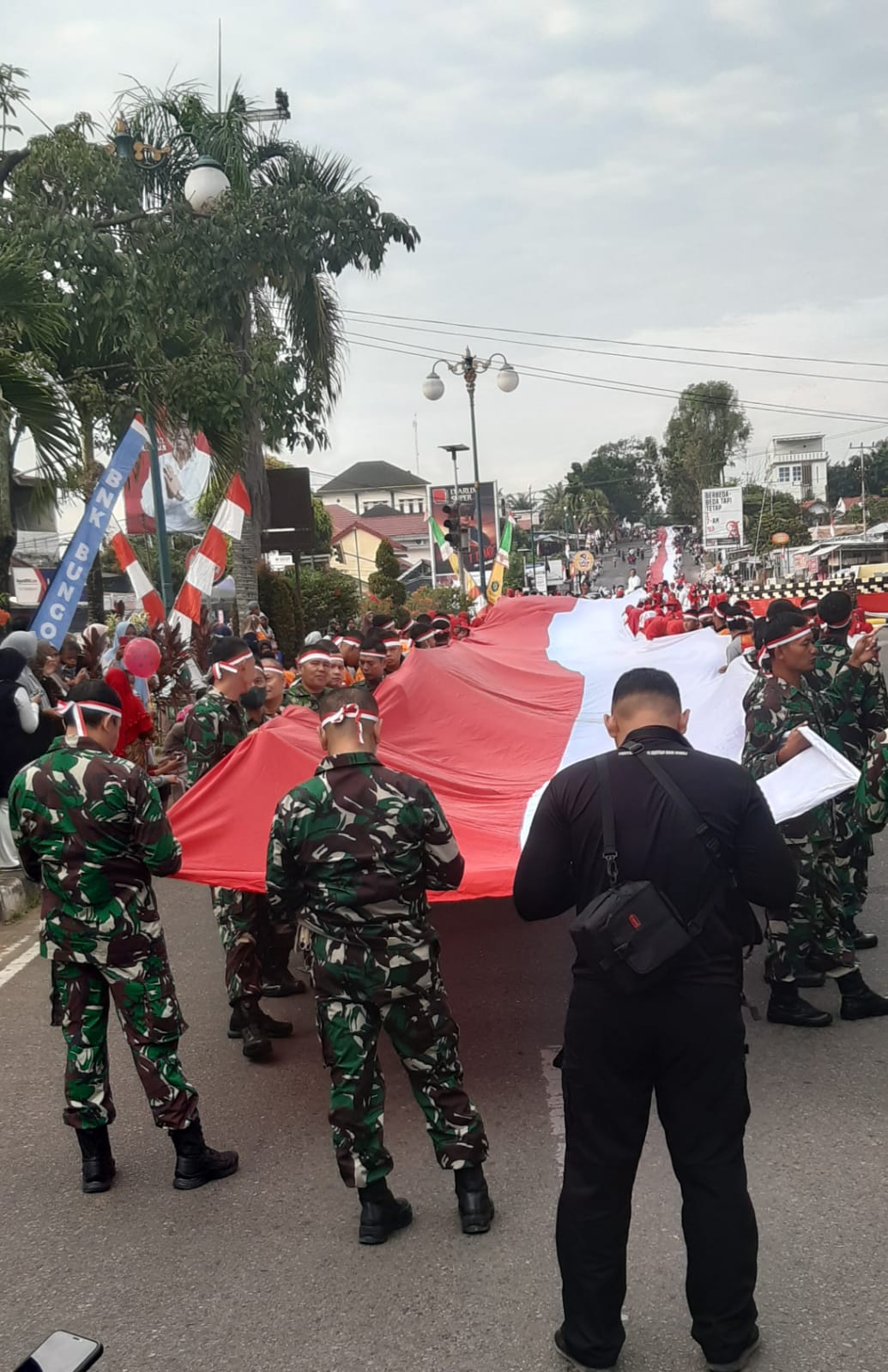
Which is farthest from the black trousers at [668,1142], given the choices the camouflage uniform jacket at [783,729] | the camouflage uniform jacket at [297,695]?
the camouflage uniform jacket at [297,695]

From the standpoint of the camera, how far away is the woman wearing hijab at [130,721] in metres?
7.25

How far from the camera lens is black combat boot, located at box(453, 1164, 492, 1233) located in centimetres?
378

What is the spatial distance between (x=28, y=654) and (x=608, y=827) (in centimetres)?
702

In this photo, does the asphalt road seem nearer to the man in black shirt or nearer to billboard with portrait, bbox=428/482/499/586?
the man in black shirt

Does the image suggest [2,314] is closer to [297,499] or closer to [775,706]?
[775,706]

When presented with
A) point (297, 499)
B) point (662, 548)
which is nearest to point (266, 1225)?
point (297, 499)

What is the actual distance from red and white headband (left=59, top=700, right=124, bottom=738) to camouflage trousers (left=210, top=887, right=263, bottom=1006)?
146 cm

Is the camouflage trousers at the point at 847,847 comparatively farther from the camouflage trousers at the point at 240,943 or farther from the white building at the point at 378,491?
the white building at the point at 378,491

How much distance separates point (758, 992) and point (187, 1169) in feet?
9.87

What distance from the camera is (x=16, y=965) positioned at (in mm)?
7301

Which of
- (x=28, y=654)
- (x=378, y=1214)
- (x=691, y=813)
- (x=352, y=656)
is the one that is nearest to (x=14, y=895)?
(x=28, y=654)

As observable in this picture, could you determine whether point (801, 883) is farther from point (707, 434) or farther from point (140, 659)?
point (707, 434)

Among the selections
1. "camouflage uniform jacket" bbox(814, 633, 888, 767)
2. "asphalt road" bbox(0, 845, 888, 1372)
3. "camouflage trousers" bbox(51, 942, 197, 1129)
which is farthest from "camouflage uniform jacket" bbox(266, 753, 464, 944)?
"camouflage uniform jacket" bbox(814, 633, 888, 767)

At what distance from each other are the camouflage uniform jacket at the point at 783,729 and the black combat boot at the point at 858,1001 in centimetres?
68
